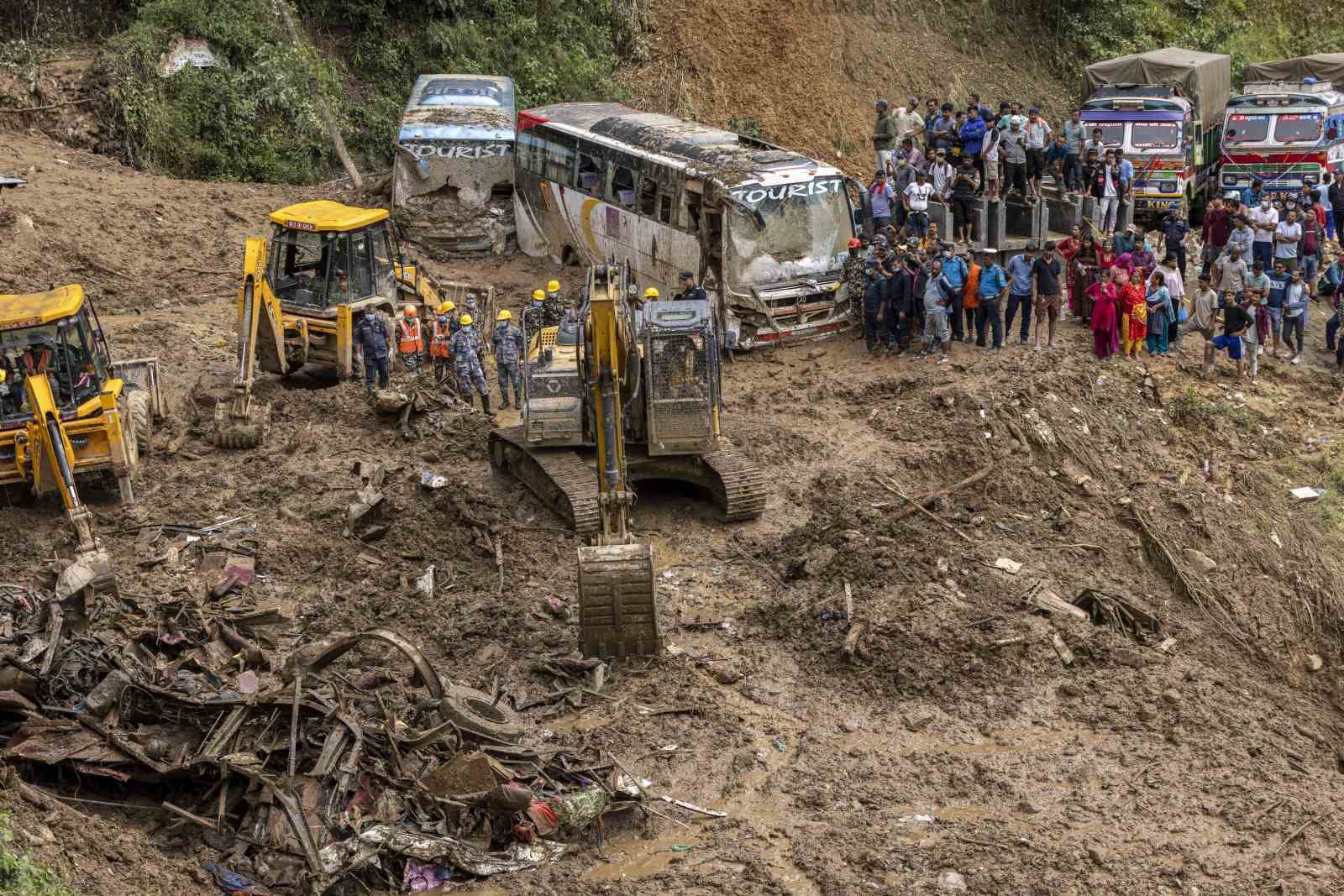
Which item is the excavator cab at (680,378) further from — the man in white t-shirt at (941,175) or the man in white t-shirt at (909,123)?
the man in white t-shirt at (909,123)

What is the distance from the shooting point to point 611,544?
13383 mm

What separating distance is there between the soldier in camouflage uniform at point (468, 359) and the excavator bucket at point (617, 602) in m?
6.06

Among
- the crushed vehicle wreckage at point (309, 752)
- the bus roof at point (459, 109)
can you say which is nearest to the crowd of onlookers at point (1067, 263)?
the bus roof at point (459, 109)

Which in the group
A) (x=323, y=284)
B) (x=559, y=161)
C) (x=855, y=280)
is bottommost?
(x=855, y=280)

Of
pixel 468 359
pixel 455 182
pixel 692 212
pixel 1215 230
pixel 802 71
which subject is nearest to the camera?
pixel 468 359

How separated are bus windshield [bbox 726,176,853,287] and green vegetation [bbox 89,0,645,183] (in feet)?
35.1

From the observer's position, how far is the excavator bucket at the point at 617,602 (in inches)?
513

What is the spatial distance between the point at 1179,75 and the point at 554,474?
1531cm

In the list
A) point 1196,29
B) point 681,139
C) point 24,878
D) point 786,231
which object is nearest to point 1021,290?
point 786,231

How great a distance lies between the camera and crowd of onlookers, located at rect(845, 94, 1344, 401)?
19.2 metres

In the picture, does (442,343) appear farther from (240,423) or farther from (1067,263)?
(1067,263)

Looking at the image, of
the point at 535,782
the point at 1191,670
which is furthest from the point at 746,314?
the point at 535,782

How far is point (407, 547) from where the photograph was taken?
15555mm

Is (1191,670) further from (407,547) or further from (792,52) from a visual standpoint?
(792,52)
